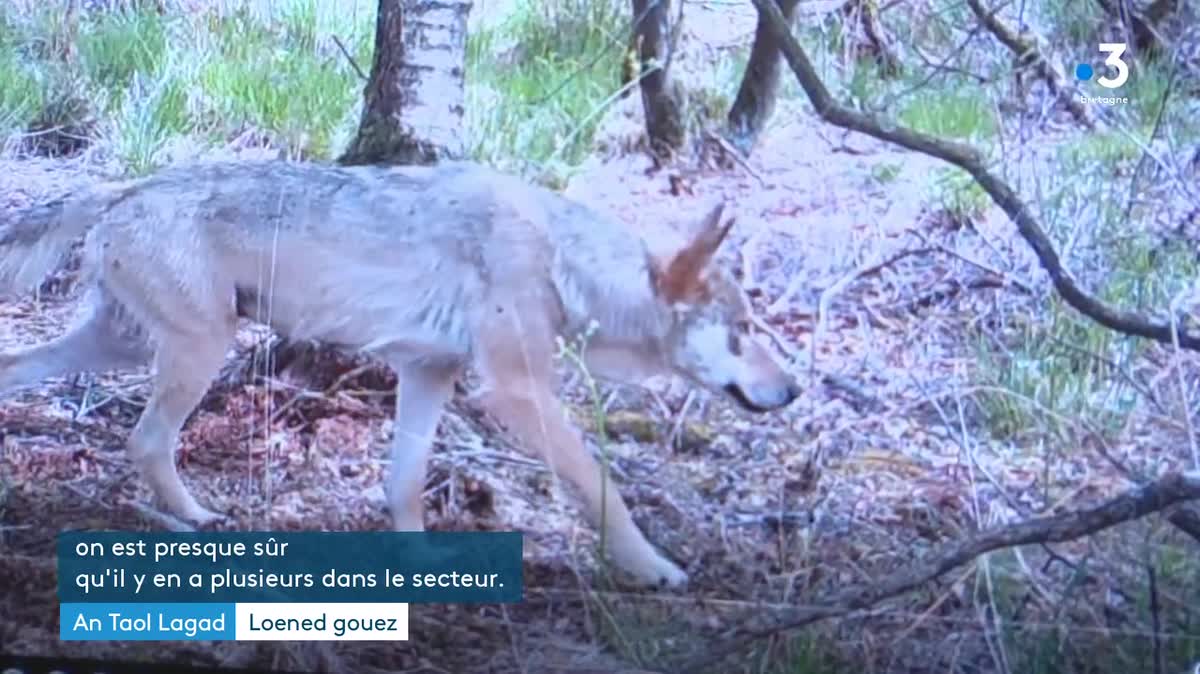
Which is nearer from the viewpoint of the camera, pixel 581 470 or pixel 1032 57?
pixel 1032 57

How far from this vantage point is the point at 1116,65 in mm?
2330

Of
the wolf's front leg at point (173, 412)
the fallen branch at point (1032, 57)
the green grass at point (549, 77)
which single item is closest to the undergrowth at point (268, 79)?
the green grass at point (549, 77)

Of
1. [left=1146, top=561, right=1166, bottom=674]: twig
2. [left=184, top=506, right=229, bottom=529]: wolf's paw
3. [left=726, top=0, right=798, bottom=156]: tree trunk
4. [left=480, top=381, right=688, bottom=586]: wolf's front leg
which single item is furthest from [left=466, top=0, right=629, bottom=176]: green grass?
[left=1146, top=561, right=1166, bottom=674]: twig

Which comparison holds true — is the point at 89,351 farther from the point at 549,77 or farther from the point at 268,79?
the point at 549,77

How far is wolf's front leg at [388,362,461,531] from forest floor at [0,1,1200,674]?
23 millimetres

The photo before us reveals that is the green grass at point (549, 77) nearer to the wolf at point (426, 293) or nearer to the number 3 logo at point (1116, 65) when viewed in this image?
the wolf at point (426, 293)

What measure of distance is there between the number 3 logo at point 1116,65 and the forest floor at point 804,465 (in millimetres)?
109

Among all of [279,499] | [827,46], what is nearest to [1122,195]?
[827,46]

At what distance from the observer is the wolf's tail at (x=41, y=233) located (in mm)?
2658

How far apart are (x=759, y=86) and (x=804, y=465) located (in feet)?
1.87

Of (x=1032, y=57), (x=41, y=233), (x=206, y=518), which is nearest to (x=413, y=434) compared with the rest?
(x=206, y=518)

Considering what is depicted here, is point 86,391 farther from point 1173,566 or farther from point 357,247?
point 1173,566

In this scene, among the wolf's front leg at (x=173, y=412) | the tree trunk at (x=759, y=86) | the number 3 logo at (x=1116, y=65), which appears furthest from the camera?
the wolf's front leg at (x=173, y=412)

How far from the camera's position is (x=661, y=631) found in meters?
2.56
